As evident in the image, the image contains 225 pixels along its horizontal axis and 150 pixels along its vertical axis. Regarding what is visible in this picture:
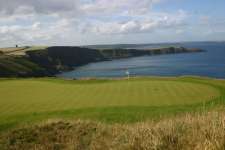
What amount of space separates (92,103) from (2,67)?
272ft

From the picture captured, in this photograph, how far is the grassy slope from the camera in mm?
12507

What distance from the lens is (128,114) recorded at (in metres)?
12.4

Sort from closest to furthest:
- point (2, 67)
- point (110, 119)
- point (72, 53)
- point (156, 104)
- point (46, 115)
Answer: point (110, 119), point (46, 115), point (156, 104), point (2, 67), point (72, 53)

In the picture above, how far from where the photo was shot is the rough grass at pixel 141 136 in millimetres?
4586

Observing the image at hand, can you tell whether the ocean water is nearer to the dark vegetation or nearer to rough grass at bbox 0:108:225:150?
the dark vegetation

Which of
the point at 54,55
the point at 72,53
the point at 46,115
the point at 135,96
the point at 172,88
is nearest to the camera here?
the point at 46,115

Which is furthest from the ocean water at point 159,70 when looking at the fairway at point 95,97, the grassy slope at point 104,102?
the grassy slope at point 104,102

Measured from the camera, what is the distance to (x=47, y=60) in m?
137

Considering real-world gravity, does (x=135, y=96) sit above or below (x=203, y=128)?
below

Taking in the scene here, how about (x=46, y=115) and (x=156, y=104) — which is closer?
(x=46, y=115)

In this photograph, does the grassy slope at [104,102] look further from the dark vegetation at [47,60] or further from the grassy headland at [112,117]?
the dark vegetation at [47,60]

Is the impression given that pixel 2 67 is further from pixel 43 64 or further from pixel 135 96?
pixel 135 96

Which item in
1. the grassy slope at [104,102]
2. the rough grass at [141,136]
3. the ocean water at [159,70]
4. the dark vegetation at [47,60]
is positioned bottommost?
the ocean water at [159,70]

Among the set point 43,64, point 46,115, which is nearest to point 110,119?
point 46,115
